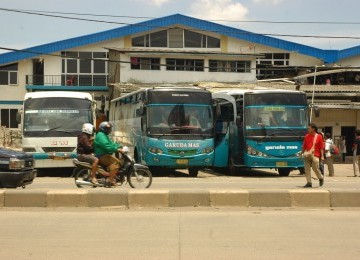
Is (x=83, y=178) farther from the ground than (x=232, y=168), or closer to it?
farther from the ground

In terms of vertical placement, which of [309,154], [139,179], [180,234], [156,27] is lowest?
[180,234]

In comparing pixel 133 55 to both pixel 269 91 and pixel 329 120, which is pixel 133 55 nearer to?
pixel 329 120

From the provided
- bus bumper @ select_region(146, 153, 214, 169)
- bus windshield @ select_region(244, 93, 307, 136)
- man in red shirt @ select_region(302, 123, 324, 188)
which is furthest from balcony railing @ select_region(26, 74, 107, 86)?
man in red shirt @ select_region(302, 123, 324, 188)

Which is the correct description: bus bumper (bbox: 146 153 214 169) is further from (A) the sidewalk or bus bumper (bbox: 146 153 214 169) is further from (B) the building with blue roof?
(B) the building with blue roof

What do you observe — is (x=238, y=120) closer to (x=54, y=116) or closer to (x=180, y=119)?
(x=180, y=119)

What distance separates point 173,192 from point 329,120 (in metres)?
22.9

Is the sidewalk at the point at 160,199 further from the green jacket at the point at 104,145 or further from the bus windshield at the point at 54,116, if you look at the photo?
the bus windshield at the point at 54,116

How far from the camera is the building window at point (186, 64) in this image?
117 feet

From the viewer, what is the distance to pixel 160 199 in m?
10.0

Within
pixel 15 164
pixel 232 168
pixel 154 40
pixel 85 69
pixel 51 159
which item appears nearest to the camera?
pixel 15 164

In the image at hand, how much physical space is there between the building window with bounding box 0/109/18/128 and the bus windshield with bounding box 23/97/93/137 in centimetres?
2291

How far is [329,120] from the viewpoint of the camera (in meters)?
31.2

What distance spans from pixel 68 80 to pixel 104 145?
2889 centimetres

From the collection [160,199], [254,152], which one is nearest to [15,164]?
[160,199]
